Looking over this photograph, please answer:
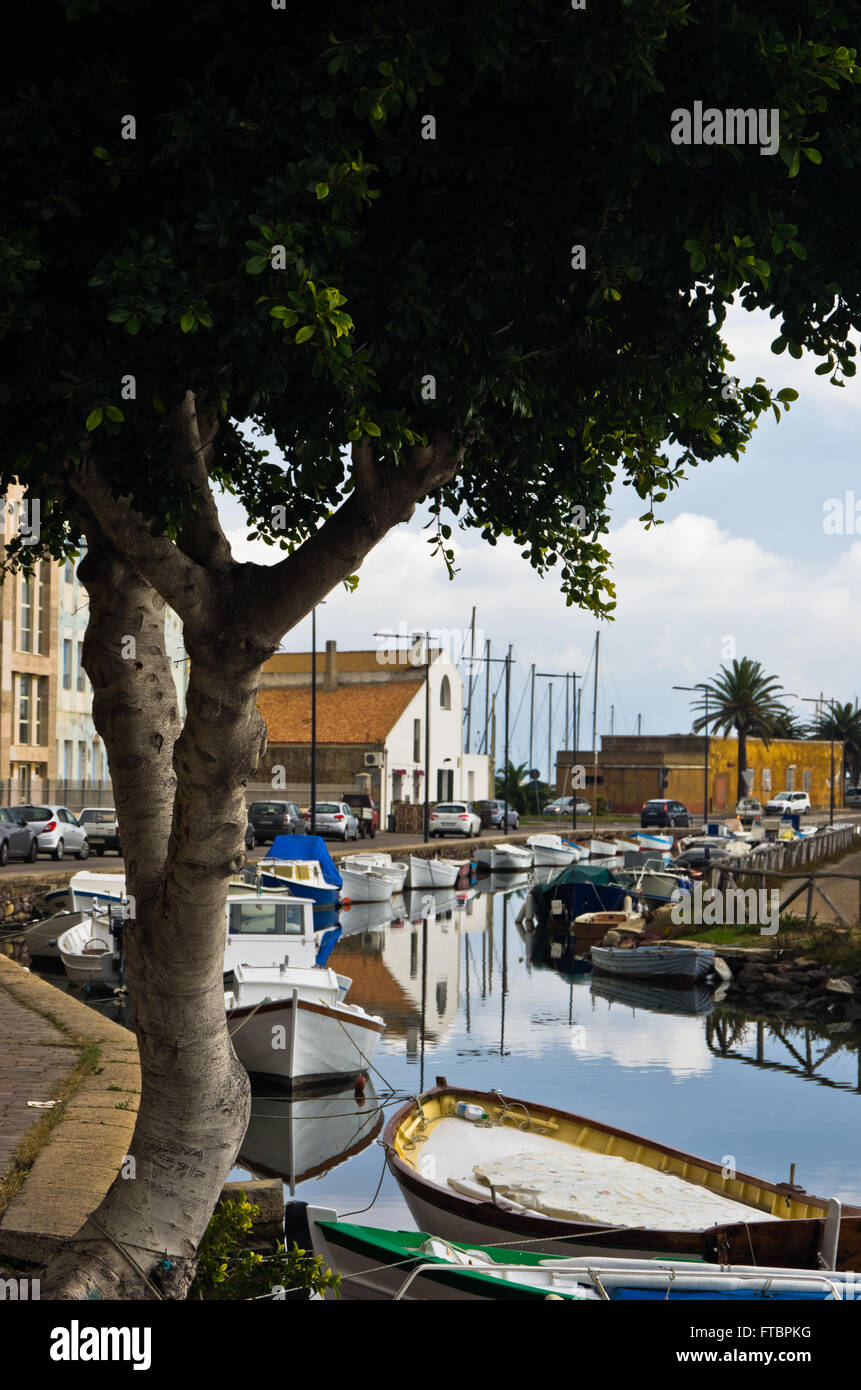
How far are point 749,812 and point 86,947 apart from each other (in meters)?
65.5

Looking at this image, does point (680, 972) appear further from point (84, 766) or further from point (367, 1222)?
point (84, 766)

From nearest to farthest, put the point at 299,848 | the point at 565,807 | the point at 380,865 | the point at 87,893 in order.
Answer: the point at 87,893 → the point at 299,848 → the point at 380,865 → the point at 565,807

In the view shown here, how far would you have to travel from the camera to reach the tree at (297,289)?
5.05 m

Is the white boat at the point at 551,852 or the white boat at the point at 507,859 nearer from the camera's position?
the white boat at the point at 507,859

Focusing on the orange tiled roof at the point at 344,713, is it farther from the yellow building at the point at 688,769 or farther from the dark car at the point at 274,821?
the yellow building at the point at 688,769

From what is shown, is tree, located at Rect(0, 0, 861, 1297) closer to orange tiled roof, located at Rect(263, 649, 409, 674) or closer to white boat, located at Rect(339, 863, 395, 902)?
white boat, located at Rect(339, 863, 395, 902)

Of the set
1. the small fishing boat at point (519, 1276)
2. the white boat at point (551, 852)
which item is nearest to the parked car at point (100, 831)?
the white boat at point (551, 852)

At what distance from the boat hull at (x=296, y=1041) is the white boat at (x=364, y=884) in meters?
23.8

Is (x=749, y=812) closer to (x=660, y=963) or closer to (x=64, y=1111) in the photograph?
(x=660, y=963)

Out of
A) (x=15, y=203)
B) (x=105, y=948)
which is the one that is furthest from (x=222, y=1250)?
(x=105, y=948)

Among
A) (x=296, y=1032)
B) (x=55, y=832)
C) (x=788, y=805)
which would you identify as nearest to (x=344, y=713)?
(x=788, y=805)

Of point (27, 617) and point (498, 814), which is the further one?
point (498, 814)

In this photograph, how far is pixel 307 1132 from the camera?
17812mm

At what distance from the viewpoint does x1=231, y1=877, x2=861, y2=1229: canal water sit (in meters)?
16.7
